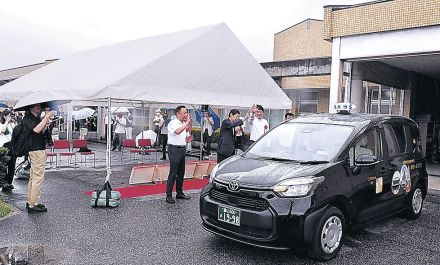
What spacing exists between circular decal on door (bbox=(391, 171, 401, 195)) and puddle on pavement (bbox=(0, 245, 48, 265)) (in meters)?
4.48

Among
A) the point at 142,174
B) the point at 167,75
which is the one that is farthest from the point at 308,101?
the point at 167,75

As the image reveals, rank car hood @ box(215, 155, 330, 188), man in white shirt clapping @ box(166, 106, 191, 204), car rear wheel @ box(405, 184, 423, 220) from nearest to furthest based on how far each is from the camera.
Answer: car hood @ box(215, 155, 330, 188), car rear wheel @ box(405, 184, 423, 220), man in white shirt clapping @ box(166, 106, 191, 204)

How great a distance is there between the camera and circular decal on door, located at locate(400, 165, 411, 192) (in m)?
5.52

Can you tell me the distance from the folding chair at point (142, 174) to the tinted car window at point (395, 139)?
514 centimetres

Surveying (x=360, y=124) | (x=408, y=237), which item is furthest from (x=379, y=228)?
(x=360, y=124)

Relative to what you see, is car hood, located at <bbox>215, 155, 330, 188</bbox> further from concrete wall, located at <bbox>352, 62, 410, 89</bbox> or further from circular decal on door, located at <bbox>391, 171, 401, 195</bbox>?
concrete wall, located at <bbox>352, 62, 410, 89</bbox>

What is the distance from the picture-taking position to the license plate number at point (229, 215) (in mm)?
4150

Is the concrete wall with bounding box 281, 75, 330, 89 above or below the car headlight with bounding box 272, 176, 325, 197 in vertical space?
above

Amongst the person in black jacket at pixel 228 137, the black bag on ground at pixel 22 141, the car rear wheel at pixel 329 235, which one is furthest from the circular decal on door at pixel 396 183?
the black bag on ground at pixel 22 141

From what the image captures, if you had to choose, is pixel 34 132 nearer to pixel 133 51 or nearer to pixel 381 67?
pixel 133 51

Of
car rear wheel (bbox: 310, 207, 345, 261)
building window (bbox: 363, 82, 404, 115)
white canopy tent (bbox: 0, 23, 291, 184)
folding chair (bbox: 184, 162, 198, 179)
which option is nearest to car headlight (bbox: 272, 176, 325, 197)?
car rear wheel (bbox: 310, 207, 345, 261)

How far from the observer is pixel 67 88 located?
7125 mm

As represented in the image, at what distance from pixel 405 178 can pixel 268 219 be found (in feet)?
9.18

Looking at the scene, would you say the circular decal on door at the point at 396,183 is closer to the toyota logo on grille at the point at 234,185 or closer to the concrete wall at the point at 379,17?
the toyota logo on grille at the point at 234,185
